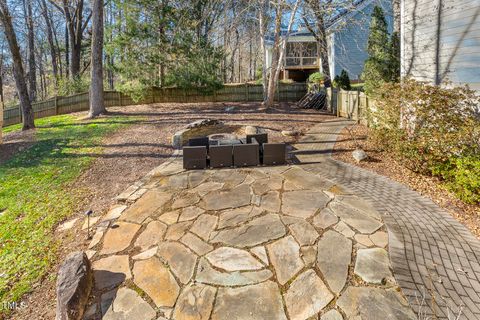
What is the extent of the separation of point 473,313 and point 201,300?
2533 mm

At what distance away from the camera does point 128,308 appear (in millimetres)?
2803

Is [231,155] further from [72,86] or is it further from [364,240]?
[72,86]

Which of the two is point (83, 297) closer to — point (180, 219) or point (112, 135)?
point (180, 219)

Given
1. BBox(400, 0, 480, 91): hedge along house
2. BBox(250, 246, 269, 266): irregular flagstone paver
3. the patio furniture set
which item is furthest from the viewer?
the patio furniture set

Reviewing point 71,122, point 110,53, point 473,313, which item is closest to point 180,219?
point 473,313

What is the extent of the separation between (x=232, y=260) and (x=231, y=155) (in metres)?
3.13

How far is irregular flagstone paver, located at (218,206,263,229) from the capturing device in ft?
13.2

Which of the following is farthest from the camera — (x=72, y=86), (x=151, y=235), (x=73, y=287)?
(x=72, y=86)

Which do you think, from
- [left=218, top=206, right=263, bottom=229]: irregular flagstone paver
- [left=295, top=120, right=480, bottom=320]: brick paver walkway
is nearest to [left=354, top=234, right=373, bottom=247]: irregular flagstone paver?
[left=295, top=120, right=480, bottom=320]: brick paver walkway

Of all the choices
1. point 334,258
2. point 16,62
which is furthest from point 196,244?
point 16,62

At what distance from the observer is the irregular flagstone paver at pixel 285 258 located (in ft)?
10.2

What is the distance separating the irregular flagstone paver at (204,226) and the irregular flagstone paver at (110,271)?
94cm

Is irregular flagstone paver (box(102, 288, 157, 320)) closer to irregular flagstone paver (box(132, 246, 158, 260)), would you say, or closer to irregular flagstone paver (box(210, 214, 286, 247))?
irregular flagstone paver (box(132, 246, 158, 260))

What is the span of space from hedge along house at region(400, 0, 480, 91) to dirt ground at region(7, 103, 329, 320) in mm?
3968
